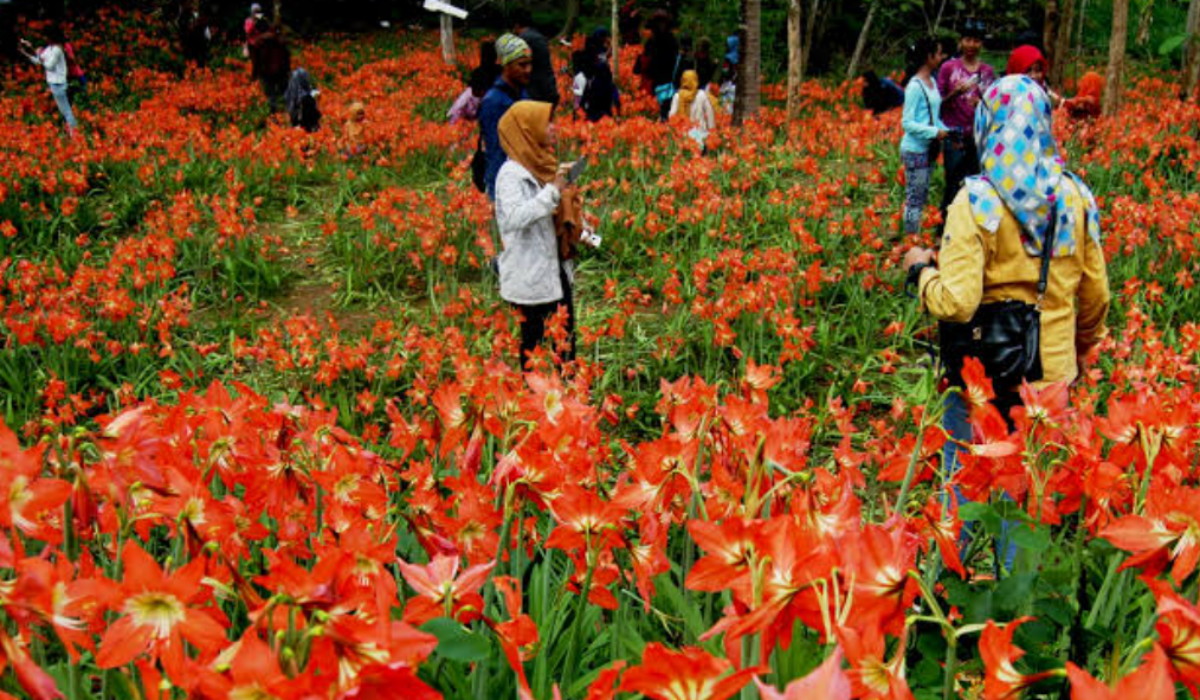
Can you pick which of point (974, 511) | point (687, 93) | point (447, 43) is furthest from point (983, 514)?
point (447, 43)

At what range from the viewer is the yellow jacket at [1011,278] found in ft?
9.12

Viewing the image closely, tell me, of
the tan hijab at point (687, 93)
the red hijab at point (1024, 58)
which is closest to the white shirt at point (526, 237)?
the red hijab at point (1024, 58)

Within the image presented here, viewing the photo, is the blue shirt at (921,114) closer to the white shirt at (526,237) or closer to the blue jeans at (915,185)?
the blue jeans at (915,185)

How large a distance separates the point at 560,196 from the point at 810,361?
1928 mm

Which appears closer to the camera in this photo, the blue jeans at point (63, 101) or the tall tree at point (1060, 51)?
the blue jeans at point (63, 101)

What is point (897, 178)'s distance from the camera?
8344mm

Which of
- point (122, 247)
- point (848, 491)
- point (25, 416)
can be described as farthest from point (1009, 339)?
point (122, 247)

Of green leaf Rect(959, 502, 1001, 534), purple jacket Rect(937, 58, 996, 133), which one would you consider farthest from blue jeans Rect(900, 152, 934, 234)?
green leaf Rect(959, 502, 1001, 534)

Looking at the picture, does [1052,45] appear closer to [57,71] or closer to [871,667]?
[57,71]

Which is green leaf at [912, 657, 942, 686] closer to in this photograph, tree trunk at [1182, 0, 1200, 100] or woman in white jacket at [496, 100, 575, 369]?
woman in white jacket at [496, 100, 575, 369]

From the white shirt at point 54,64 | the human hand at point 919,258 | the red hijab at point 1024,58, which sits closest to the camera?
the human hand at point 919,258

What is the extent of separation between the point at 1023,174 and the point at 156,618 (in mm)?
2522

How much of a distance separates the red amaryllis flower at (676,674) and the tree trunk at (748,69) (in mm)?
9818

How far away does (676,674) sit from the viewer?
986 millimetres
